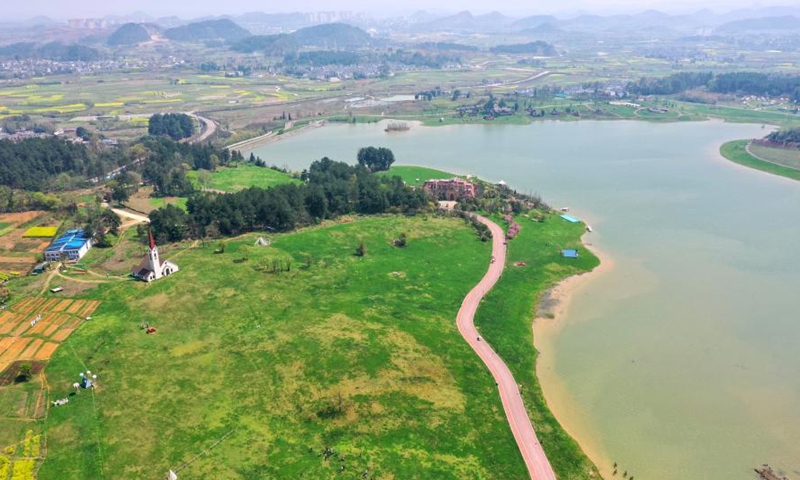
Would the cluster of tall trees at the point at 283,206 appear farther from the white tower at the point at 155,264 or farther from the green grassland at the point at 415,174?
the white tower at the point at 155,264

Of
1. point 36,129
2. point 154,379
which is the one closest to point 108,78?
point 36,129

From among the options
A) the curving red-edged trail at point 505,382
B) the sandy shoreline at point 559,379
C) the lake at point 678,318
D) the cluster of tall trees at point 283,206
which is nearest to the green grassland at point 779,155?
the lake at point 678,318

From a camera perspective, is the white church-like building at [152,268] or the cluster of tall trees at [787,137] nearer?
the white church-like building at [152,268]

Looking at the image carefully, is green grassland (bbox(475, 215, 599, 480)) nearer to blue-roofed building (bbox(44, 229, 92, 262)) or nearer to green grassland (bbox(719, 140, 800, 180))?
blue-roofed building (bbox(44, 229, 92, 262))

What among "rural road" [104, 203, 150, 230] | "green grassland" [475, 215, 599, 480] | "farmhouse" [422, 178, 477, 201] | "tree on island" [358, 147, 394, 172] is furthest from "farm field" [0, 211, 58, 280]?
"farmhouse" [422, 178, 477, 201]

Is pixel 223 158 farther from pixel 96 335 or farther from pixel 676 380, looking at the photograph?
pixel 676 380

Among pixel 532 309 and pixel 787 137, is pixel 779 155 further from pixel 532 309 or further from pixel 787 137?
pixel 532 309

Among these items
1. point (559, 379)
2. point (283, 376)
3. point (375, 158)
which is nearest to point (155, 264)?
point (283, 376)
